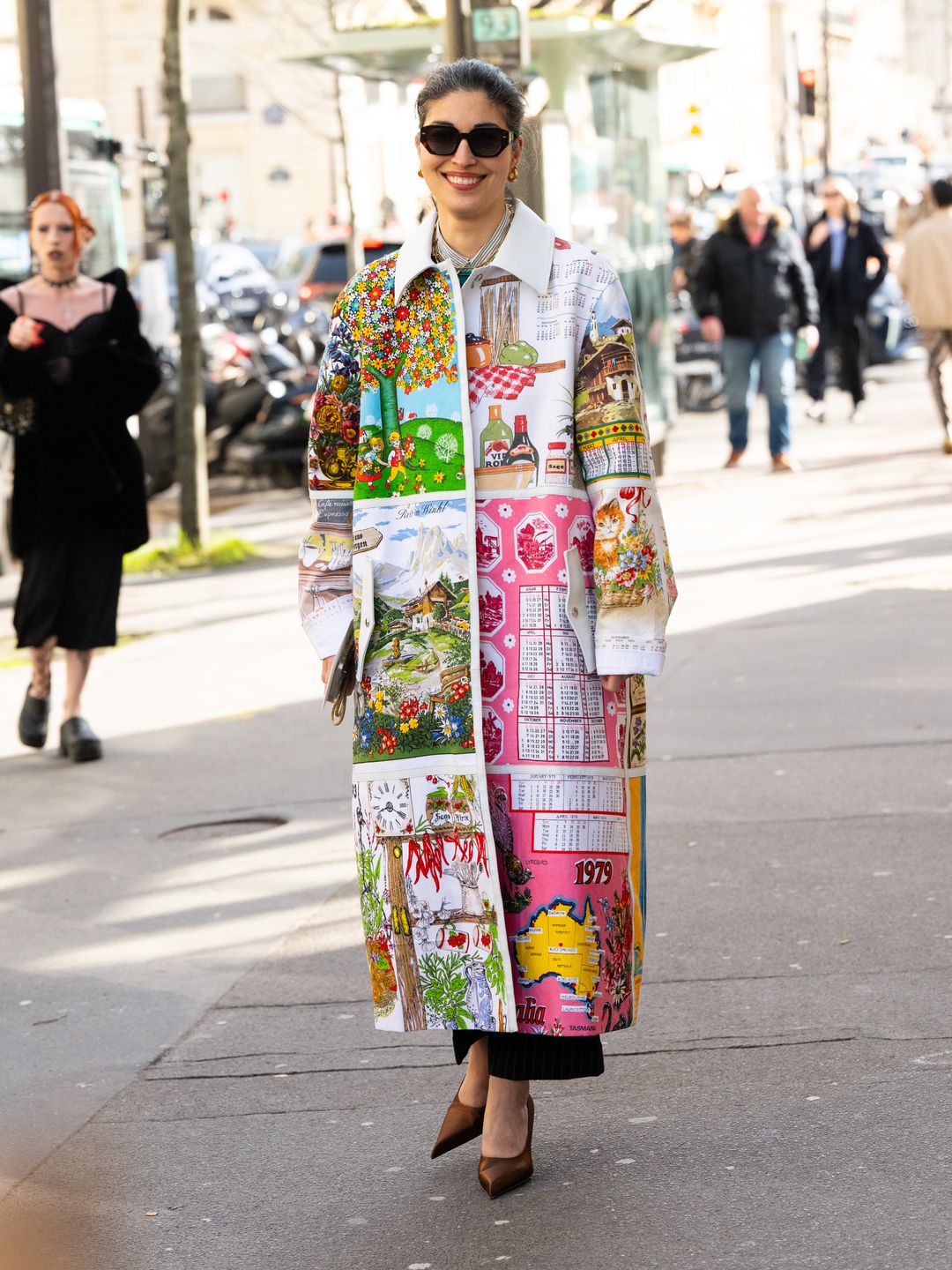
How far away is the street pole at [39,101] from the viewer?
449 inches

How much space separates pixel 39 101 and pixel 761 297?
561cm

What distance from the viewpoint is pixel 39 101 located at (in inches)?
451

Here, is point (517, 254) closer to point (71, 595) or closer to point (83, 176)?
point (71, 595)

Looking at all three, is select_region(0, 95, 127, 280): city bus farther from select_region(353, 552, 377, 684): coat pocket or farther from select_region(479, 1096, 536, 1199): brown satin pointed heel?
select_region(479, 1096, 536, 1199): brown satin pointed heel

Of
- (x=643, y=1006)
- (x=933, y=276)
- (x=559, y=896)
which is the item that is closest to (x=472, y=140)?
(x=559, y=896)

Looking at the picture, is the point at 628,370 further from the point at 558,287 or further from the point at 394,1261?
the point at 394,1261

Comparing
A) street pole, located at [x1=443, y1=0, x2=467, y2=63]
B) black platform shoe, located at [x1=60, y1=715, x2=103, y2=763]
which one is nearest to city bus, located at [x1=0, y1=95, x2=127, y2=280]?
street pole, located at [x1=443, y1=0, x2=467, y2=63]

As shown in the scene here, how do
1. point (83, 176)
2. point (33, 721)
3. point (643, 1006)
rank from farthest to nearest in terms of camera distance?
point (83, 176) → point (33, 721) → point (643, 1006)

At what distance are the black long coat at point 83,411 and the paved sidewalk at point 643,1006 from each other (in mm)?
964

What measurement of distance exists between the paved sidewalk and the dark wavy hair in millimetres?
1965

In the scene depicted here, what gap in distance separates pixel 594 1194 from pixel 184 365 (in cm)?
990

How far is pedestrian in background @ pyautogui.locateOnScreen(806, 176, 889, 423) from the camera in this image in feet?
57.8

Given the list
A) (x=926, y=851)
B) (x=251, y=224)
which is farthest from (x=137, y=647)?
(x=251, y=224)

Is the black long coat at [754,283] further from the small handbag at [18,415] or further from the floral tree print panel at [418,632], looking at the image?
the floral tree print panel at [418,632]
